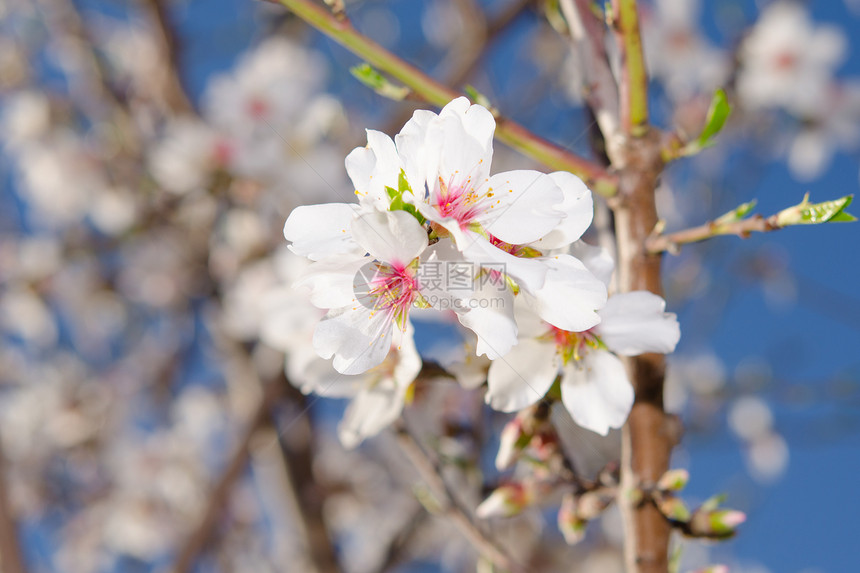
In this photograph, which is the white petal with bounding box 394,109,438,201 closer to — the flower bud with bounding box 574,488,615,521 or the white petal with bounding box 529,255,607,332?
the white petal with bounding box 529,255,607,332

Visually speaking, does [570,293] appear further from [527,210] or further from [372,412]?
[372,412]

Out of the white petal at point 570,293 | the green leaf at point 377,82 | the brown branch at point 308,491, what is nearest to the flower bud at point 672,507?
the white petal at point 570,293

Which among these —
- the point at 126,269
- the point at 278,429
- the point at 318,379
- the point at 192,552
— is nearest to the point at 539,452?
the point at 318,379

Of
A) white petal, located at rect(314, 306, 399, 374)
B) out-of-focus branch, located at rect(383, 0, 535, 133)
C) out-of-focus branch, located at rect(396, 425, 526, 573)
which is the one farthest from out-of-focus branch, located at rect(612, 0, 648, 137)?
out-of-focus branch, located at rect(383, 0, 535, 133)

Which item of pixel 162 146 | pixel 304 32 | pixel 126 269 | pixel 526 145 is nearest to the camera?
pixel 526 145

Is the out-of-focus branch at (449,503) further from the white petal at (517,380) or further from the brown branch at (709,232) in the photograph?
the brown branch at (709,232)

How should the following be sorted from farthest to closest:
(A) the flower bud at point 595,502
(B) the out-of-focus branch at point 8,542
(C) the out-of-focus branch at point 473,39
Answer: (C) the out-of-focus branch at point 473,39
(B) the out-of-focus branch at point 8,542
(A) the flower bud at point 595,502

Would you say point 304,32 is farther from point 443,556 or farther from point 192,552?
point 443,556
